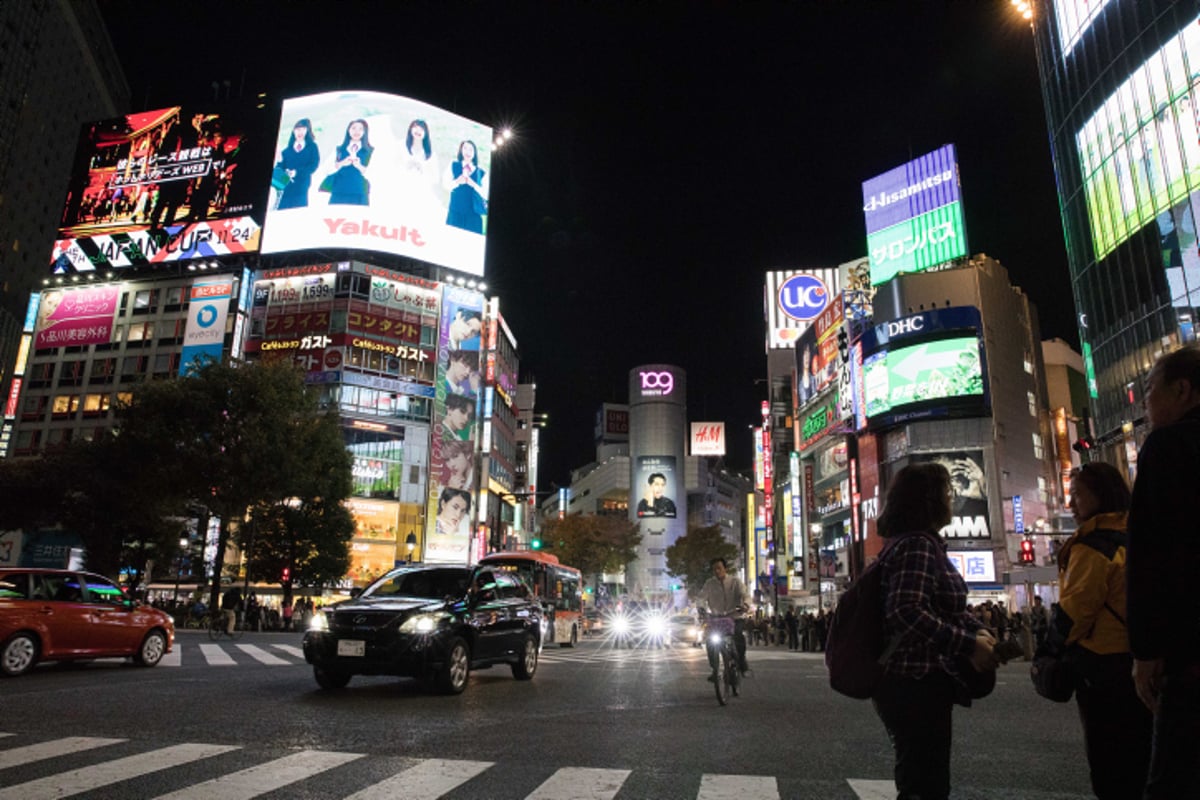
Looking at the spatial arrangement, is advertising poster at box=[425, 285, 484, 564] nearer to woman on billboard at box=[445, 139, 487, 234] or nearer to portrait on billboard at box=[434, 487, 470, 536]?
portrait on billboard at box=[434, 487, 470, 536]

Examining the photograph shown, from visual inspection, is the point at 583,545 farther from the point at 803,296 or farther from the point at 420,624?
the point at 420,624

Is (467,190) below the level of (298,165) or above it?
below

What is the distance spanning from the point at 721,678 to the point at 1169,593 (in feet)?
26.7

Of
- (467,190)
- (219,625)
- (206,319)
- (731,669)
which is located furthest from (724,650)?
(206,319)

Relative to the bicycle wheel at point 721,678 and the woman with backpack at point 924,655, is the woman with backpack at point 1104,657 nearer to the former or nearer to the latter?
the woman with backpack at point 924,655

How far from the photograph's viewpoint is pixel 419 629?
9.10 m

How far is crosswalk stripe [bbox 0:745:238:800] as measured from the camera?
4.37m

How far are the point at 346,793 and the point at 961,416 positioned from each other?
45.3 m

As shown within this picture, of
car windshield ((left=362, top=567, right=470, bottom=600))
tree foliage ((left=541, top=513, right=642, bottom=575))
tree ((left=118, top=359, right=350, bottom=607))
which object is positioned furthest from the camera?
tree foliage ((left=541, top=513, right=642, bottom=575))

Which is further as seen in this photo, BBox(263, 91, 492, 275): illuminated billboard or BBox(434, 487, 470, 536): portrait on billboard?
BBox(263, 91, 492, 275): illuminated billboard

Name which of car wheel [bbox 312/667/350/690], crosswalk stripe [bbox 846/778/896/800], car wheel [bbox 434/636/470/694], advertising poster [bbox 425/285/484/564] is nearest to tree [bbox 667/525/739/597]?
advertising poster [bbox 425/285/484/564]

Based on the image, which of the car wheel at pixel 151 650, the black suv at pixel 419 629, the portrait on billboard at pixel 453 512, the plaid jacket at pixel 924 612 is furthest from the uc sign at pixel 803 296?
the plaid jacket at pixel 924 612

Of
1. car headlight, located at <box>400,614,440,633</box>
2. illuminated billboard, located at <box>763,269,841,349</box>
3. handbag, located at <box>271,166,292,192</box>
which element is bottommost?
car headlight, located at <box>400,614,440,633</box>

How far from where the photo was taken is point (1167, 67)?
28938mm
